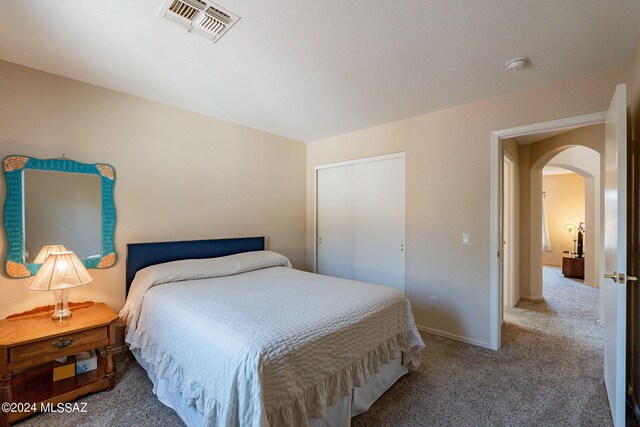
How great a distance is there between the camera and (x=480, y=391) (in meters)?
2.09

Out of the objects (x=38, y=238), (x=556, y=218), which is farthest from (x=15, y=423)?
(x=556, y=218)

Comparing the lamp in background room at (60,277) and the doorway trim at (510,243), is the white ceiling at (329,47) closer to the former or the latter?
the lamp in background room at (60,277)

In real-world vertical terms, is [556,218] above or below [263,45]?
below

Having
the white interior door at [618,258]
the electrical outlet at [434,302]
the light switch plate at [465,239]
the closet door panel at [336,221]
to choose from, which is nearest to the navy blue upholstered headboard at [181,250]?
the closet door panel at [336,221]

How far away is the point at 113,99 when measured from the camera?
263 centimetres

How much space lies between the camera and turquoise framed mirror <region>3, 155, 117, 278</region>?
217 centimetres

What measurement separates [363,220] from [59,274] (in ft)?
9.98

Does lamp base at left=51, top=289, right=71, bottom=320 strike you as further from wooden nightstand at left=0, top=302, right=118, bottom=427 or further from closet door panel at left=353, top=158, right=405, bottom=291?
closet door panel at left=353, top=158, right=405, bottom=291

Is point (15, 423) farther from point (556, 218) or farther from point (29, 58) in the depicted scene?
point (556, 218)

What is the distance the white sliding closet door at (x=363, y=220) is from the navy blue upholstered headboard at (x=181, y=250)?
1095 mm

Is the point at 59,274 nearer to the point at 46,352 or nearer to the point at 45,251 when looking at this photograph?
the point at 45,251

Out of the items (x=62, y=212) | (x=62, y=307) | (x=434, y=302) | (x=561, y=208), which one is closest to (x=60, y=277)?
(x=62, y=307)

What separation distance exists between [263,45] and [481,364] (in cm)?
304

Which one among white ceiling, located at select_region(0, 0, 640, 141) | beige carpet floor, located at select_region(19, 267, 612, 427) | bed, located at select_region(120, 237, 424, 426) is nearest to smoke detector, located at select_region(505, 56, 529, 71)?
white ceiling, located at select_region(0, 0, 640, 141)
